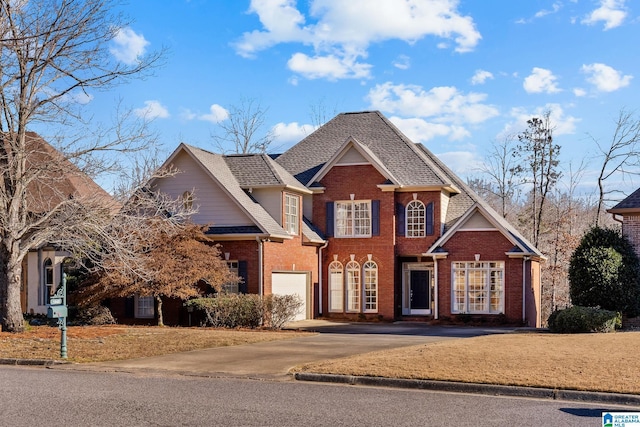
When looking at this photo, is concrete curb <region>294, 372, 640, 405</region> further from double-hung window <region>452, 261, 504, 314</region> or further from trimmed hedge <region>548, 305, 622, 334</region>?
double-hung window <region>452, 261, 504, 314</region>

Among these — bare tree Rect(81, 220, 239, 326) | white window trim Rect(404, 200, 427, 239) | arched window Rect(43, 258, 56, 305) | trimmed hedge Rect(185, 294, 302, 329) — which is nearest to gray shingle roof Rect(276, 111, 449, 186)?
white window trim Rect(404, 200, 427, 239)

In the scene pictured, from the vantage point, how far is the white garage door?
30.5 m

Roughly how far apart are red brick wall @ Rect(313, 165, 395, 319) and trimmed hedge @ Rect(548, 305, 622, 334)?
10195mm

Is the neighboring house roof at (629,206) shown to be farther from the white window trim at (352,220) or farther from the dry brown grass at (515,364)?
the white window trim at (352,220)

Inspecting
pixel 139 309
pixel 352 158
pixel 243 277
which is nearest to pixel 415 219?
pixel 352 158

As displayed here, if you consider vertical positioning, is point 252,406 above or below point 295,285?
below

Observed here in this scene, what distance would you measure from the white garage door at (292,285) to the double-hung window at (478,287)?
640 centimetres

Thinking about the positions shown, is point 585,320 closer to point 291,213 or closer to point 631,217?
point 631,217

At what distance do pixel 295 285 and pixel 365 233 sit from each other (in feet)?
13.7

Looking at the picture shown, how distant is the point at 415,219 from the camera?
111 feet

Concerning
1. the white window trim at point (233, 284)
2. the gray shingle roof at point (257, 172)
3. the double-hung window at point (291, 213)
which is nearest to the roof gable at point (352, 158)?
the gray shingle roof at point (257, 172)

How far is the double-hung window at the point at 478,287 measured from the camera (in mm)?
31844

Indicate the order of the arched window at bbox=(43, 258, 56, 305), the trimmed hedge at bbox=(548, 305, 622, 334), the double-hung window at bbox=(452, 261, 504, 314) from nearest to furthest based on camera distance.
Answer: the trimmed hedge at bbox=(548, 305, 622, 334) → the double-hung window at bbox=(452, 261, 504, 314) → the arched window at bbox=(43, 258, 56, 305)

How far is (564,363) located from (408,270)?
799 inches
